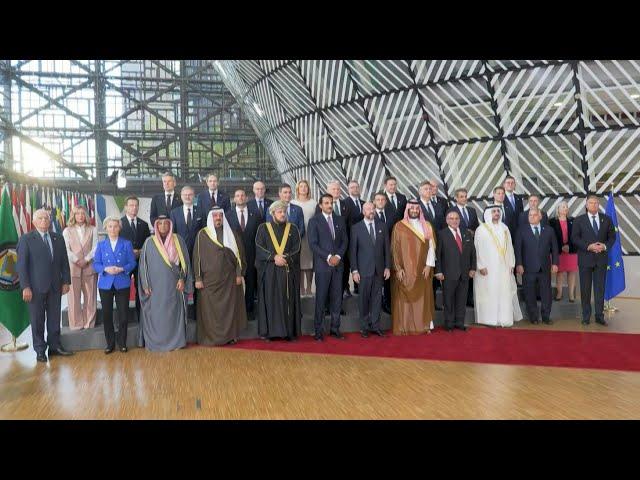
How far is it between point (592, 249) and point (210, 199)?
5.29 metres

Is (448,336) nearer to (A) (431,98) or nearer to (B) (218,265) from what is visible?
(B) (218,265)

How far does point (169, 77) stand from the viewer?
31859 millimetres

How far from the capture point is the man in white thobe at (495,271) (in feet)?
24.4

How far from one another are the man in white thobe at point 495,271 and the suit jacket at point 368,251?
155 cm

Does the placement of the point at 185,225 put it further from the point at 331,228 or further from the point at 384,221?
the point at 384,221

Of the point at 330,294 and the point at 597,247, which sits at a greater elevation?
the point at 597,247

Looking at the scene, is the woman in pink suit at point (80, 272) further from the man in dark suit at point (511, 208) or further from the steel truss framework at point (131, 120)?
the steel truss framework at point (131, 120)

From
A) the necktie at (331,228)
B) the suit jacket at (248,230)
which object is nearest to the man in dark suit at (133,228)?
the suit jacket at (248,230)

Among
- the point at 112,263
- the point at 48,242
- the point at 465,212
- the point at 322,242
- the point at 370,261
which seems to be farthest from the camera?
the point at 465,212

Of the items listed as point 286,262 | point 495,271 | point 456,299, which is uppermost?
point 286,262

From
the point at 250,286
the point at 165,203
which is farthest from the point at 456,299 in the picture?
the point at 165,203

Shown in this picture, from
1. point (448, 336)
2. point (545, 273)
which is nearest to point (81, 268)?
point (448, 336)

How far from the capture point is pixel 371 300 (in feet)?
22.6

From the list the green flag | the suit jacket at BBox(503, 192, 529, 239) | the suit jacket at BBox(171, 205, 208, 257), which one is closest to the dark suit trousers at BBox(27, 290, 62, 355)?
the green flag
